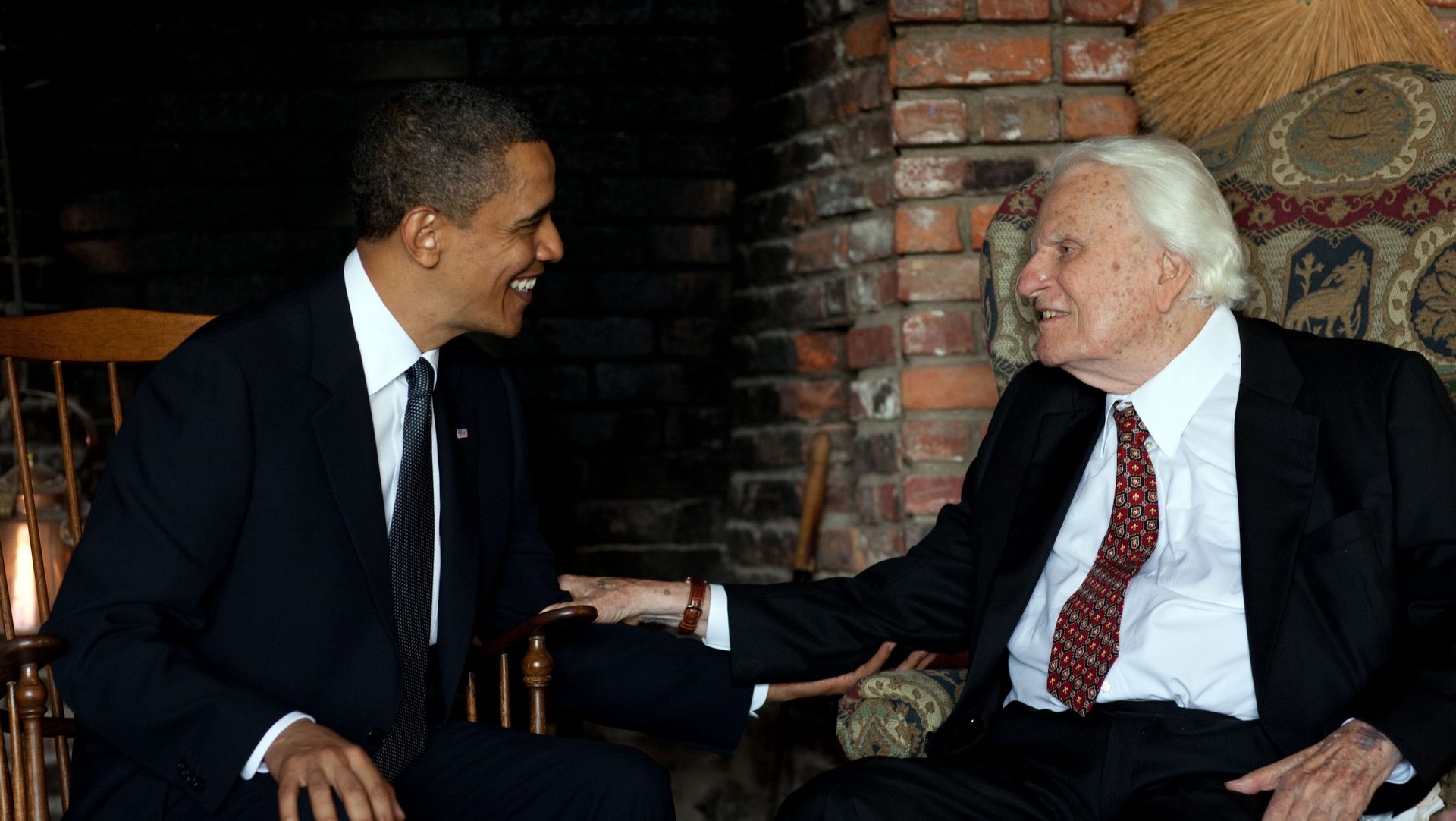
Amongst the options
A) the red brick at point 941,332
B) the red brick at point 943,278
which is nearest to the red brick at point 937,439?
the red brick at point 941,332

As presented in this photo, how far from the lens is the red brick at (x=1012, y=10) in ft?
8.43

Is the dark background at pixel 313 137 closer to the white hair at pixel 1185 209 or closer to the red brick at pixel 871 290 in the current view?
the red brick at pixel 871 290

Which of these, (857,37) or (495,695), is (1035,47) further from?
(495,695)

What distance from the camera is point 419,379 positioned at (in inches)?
72.5

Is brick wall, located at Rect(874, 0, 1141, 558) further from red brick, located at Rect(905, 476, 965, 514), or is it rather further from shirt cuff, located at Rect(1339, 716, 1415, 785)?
shirt cuff, located at Rect(1339, 716, 1415, 785)

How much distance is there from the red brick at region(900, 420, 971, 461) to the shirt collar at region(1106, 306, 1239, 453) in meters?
0.76

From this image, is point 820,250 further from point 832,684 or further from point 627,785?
point 627,785

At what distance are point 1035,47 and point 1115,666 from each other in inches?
51.8

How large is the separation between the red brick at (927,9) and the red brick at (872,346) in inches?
23.1

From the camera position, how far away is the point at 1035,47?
2.60m

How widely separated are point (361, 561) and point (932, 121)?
1.44 meters

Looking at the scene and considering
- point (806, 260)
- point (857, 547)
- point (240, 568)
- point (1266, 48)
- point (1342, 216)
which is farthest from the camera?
point (806, 260)

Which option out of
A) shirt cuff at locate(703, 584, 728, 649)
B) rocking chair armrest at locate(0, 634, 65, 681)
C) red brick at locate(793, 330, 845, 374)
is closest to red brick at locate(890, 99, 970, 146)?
red brick at locate(793, 330, 845, 374)

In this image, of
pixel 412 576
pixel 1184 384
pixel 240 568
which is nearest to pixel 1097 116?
pixel 1184 384
